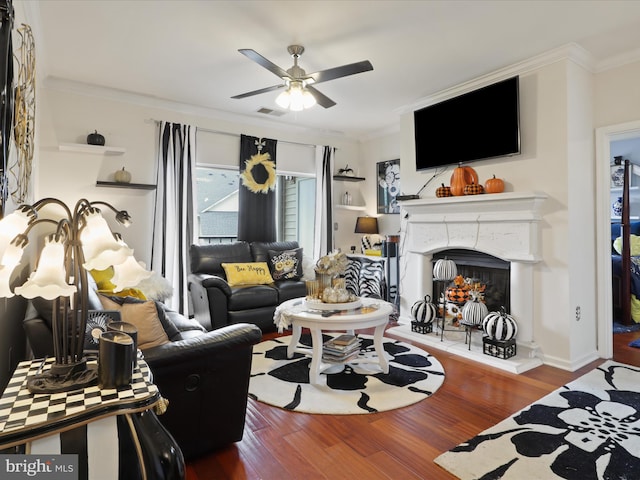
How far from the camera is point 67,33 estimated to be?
10.00 ft

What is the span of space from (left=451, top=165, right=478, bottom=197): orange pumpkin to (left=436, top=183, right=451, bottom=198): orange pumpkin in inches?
3.0

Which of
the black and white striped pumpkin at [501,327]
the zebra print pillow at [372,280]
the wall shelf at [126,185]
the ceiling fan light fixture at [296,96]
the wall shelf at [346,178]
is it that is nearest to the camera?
the ceiling fan light fixture at [296,96]

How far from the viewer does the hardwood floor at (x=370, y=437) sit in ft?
6.29

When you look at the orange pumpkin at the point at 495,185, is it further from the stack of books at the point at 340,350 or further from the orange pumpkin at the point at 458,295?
the stack of books at the point at 340,350

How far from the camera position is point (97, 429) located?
109cm

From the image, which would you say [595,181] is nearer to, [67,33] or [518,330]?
[518,330]

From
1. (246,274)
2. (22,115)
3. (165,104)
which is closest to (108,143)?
(165,104)

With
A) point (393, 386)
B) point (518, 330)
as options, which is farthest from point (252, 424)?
point (518, 330)

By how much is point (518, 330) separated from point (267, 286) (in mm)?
2680

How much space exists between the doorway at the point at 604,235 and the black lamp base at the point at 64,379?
4.06 m

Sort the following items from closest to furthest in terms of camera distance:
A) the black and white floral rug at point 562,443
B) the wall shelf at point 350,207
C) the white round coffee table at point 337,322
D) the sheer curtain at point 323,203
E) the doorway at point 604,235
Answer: the black and white floral rug at point 562,443, the white round coffee table at point 337,322, the doorway at point 604,235, the sheer curtain at point 323,203, the wall shelf at point 350,207

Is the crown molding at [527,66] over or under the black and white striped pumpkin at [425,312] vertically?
over

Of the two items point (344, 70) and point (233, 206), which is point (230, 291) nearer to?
point (233, 206)

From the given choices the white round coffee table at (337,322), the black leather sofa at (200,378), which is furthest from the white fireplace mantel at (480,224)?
the black leather sofa at (200,378)
